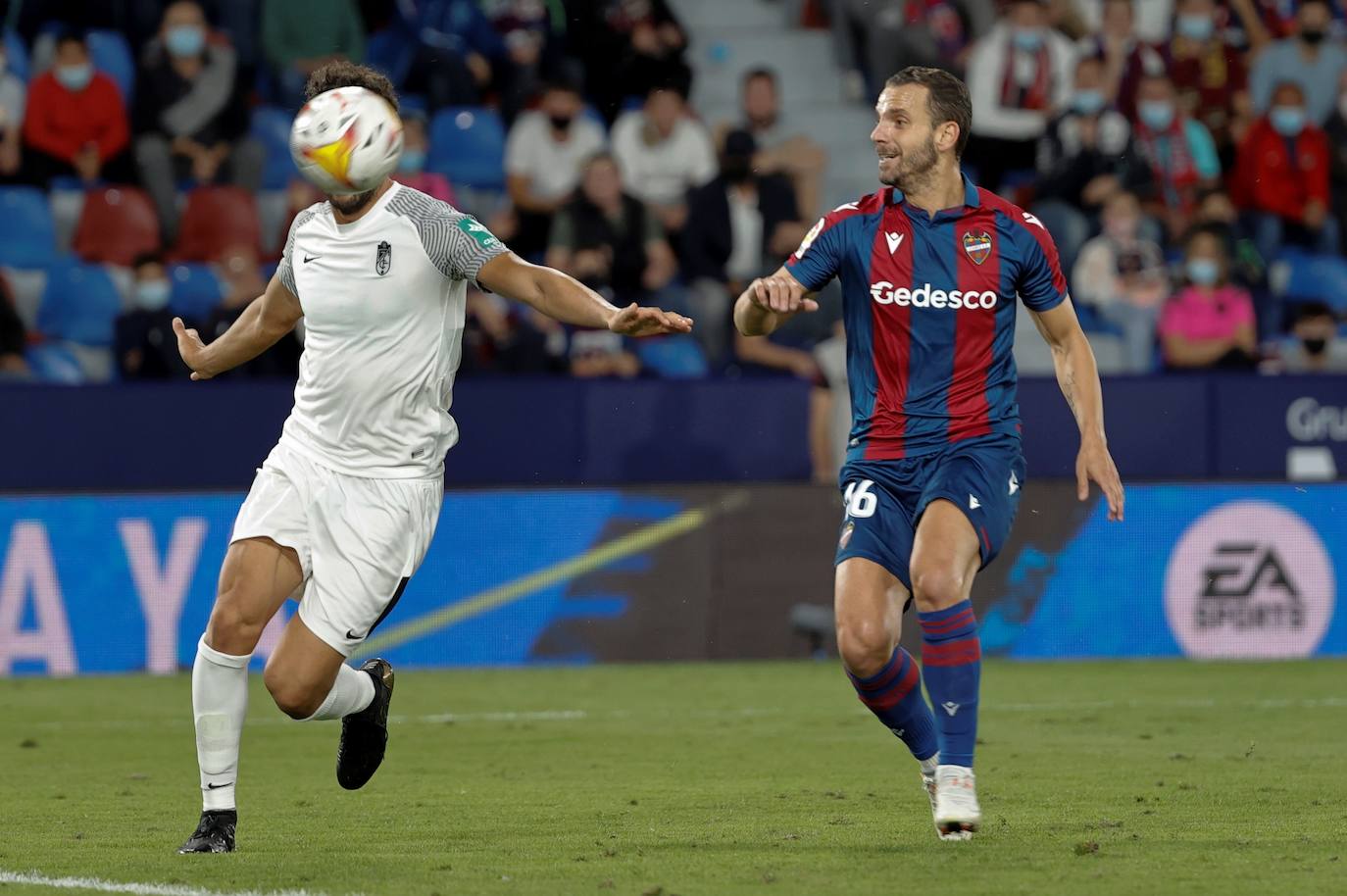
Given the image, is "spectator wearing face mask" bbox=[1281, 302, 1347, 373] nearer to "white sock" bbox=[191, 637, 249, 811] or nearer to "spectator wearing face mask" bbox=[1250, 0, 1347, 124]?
"spectator wearing face mask" bbox=[1250, 0, 1347, 124]

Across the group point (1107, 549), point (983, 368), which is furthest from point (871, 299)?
point (1107, 549)

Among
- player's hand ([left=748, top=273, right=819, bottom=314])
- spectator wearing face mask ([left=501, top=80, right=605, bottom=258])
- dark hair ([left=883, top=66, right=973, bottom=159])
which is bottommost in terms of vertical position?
player's hand ([left=748, top=273, right=819, bottom=314])

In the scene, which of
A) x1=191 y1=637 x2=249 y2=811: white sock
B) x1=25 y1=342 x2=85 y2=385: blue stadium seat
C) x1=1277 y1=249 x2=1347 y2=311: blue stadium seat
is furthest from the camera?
x1=1277 y1=249 x2=1347 y2=311: blue stadium seat

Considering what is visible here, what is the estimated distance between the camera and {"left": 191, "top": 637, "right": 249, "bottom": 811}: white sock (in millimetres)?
6613

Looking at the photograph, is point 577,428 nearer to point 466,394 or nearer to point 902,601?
point 466,394

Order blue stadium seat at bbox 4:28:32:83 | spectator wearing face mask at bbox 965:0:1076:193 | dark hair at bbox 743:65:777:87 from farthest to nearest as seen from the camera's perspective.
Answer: spectator wearing face mask at bbox 965:0:1076:193 < dark hair at bbox 743:65:777:87 < blue stadium seat at bbox 4:28:32:83

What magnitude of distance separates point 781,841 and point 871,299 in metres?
1.75

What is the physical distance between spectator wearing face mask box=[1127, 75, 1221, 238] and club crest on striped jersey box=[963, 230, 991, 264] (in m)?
11.2

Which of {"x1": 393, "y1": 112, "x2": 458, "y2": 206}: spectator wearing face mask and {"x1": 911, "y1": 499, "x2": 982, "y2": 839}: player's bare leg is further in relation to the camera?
{"x1": 393, "y1": 112, "x2": 458, "y2": 206}: spectator wearing face mask

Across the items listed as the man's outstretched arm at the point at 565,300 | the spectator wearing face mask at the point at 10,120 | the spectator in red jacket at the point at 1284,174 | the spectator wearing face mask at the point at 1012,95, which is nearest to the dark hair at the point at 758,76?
the spectator wearing face mask at the point at 1012,95

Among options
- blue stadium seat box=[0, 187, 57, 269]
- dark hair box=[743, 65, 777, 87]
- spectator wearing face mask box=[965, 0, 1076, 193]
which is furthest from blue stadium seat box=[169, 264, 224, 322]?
spectator wearing face mask box=[965, 0, 1076, 193]

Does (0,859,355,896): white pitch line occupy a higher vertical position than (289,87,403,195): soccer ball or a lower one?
lower

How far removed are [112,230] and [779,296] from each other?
10404 millimetres

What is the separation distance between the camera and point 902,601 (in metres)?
6.99
